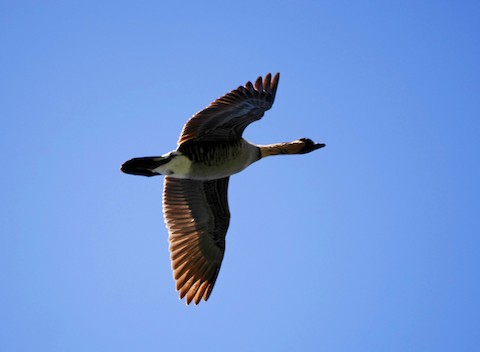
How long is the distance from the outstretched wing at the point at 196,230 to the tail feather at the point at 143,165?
1549mm

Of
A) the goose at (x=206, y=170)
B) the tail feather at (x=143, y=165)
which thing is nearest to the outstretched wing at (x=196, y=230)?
the goose at (x=206, y=170)

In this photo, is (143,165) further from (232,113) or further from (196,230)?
(196,230)

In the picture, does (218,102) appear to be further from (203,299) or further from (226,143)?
(203,299)

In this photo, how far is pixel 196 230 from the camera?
13633 millimetres

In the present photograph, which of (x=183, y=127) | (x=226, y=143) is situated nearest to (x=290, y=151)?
(x=226, y=143)

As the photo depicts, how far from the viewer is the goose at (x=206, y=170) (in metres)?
11.1

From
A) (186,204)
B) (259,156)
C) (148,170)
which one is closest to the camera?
(148,170)

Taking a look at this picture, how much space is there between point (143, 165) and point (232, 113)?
1665mm

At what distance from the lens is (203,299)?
13.3 m

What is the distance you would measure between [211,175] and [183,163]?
59 centimetres

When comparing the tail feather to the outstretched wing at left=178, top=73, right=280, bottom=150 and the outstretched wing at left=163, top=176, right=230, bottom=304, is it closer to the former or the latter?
the outstretched wing at left=178, top=73, right=280, bottom=150

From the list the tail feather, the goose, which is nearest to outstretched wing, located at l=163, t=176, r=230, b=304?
the goose

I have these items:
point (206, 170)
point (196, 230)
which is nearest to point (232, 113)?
point (206, 170)

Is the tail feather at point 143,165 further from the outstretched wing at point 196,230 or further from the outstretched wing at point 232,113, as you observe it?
the outstretched wing at point 196,230
